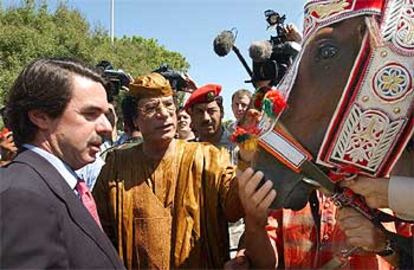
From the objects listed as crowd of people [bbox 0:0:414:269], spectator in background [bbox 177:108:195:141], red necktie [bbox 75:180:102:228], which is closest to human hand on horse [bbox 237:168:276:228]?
crowd of people [bbox 0:0:414:269]

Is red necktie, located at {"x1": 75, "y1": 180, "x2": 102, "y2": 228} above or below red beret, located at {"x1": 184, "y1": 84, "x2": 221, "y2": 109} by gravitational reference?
below

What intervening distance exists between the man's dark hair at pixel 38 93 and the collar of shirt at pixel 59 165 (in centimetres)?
7

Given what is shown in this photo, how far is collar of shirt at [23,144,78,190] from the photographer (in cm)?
172

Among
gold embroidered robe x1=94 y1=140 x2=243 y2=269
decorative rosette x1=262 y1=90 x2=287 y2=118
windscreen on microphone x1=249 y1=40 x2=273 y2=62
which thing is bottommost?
gold embroidered robe x1=94 y1=140 x2=243 y2=269

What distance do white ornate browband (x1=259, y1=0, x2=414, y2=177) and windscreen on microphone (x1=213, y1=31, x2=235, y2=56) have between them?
4.33 feet

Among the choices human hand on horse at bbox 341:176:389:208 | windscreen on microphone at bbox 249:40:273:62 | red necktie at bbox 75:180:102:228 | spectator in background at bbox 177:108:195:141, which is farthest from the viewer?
spectator in background at bbox 177:108:195:141

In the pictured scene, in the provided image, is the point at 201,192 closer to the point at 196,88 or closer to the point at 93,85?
the point at 93,85

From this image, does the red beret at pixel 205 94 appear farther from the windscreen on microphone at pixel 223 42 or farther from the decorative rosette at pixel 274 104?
the decorative rosette at pixel 274 104

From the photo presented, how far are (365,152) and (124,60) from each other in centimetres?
1991

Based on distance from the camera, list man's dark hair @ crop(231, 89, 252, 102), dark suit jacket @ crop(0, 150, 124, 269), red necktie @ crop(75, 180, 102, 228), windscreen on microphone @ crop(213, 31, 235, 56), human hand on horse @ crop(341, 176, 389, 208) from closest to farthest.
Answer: dark suit jacket @ crop(0, 150, 124, 269) → human hand on horse @ crop(341, 176, 389, 208) → red necktie @ crop(75, 180, 102, 228) → windscreen on microphone @ crop(213, 31, 235, 56) → man's dark hair @ crop(231, 89, 252, 102)

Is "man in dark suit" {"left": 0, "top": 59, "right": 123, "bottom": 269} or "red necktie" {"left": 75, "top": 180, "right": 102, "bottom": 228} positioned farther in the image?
"red necktie" {"left": 75, "top": 180, "right": 102, "bottom": 228}

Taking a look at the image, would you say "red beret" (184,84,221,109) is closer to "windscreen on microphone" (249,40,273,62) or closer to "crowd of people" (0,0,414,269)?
"crowd of people" (0,0,414,269)

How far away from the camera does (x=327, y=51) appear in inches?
69.4

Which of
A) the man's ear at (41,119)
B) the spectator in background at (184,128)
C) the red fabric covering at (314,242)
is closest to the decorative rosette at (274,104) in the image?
the red fabric covering at (314,242)
